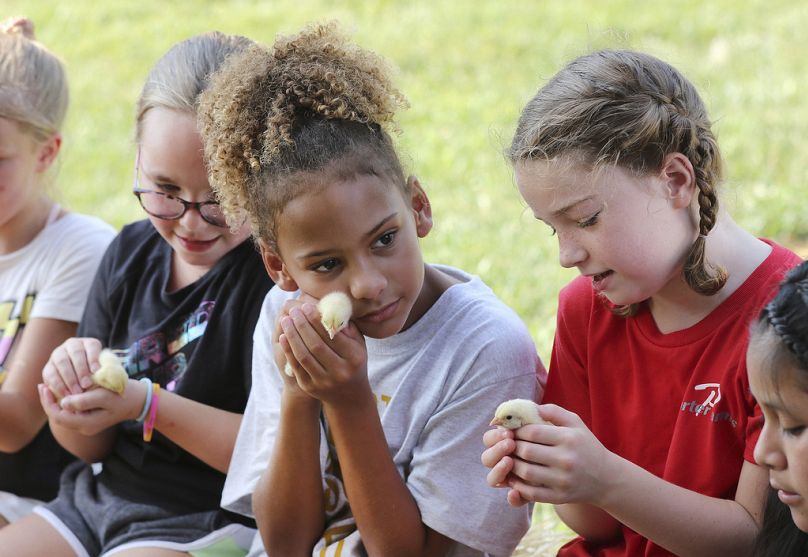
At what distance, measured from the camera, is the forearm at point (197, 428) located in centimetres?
311

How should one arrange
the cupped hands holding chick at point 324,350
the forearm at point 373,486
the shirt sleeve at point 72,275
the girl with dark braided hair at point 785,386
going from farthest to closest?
the shirt sleeve at point 72,275, the forearm at point 373,486, the cupped hands holding chick at point 324,350, the girl with dark braided hair at point 785,386

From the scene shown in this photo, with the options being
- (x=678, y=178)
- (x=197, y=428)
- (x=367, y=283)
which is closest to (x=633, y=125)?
(x=678, y=178)

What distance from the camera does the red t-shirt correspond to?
2488 mm

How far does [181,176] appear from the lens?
3.10 m

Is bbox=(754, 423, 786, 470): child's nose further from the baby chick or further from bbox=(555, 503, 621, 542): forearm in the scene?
the baby chick

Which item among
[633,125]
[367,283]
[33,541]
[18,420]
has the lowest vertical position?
[33,541]

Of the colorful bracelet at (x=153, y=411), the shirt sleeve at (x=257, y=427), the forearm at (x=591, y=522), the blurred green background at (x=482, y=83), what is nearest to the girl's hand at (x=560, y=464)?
the forearm at (x=591, y=522)

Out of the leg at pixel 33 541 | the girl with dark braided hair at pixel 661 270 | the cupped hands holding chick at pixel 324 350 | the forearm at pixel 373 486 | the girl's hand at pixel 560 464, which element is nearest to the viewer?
the girl's hand at pixel 560 464

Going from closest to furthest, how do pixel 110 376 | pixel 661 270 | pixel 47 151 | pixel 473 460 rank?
1. pixel 661 270
2. pixel 473 460
3. pixel 110 376
4. pixel 47 151

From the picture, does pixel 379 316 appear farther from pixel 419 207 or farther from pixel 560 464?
pixel 560 464

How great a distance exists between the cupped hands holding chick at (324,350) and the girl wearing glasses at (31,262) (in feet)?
4.43

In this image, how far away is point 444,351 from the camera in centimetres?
279

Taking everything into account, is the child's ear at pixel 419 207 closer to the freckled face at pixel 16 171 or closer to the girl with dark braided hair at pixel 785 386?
the girl with dark braided hair at pixel 785 386

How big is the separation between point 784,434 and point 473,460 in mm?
845
